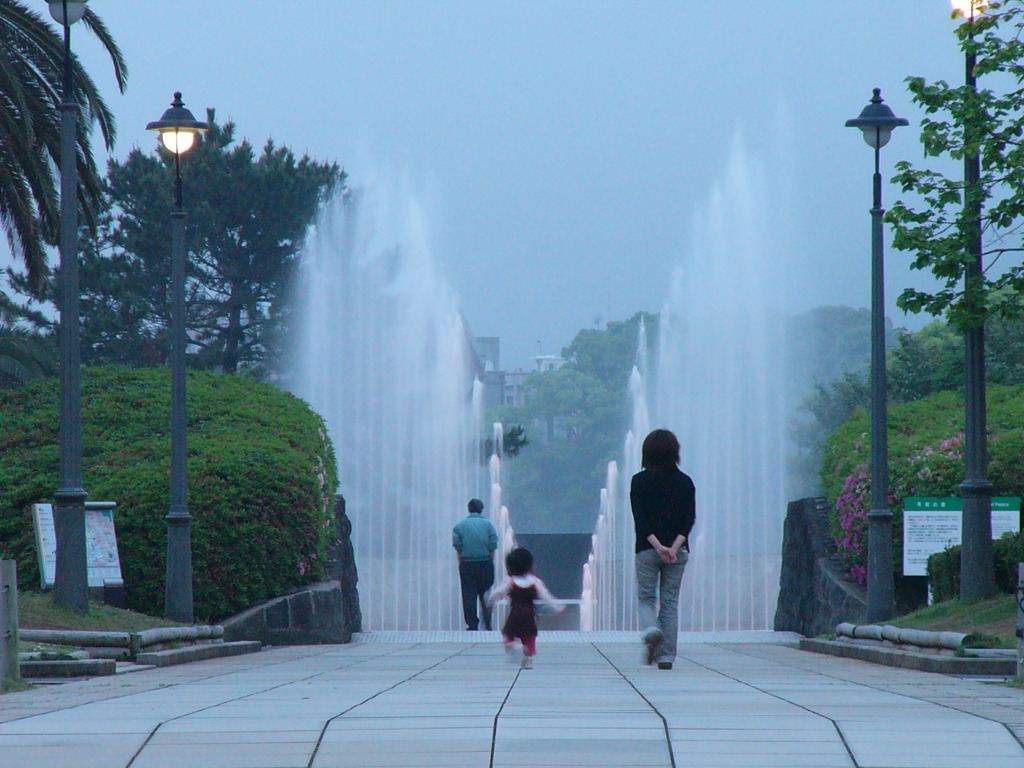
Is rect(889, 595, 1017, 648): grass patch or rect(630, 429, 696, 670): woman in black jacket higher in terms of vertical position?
rect(630, 429, 696, 670): woman in black jacket

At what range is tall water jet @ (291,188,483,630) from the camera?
1403 inches

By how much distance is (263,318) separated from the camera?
151ft

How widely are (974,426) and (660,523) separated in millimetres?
5804

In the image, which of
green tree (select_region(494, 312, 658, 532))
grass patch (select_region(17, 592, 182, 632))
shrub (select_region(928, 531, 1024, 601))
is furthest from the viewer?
green tree (select_region(494, 312, 658, 532))

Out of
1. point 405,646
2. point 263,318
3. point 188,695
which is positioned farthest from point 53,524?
point 263,318

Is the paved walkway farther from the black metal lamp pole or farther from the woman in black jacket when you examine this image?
the black metal lamp pole

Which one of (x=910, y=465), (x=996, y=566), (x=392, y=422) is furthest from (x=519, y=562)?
(x=392, y=422)

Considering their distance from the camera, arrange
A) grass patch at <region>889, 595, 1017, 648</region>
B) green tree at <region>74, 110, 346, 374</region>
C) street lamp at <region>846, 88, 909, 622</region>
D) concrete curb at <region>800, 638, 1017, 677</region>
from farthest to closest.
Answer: green tree at <region>74, 110, 346, 374</region>, street lamp at <region>846, 88, 909, 622</region>, grass patch at <region>889, 595, 1017, 648</region>, concrete curb at <region>800, 638, 1017, 677</region>

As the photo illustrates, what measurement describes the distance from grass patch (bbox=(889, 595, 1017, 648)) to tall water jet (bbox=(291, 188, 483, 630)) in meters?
20.3

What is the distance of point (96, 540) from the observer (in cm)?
1642

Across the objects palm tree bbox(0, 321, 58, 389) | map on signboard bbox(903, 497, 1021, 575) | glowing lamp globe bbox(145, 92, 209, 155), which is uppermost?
glowing lamp globe bbox(145, 92, 209, 155)

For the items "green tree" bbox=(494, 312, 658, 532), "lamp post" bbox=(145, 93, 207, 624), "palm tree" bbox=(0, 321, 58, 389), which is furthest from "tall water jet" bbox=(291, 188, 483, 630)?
"green tree" bbox=(494, 312, 658, 532)

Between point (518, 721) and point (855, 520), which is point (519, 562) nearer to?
point (518, 721)

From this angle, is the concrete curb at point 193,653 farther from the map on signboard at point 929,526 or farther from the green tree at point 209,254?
the green tree at point 209,254
